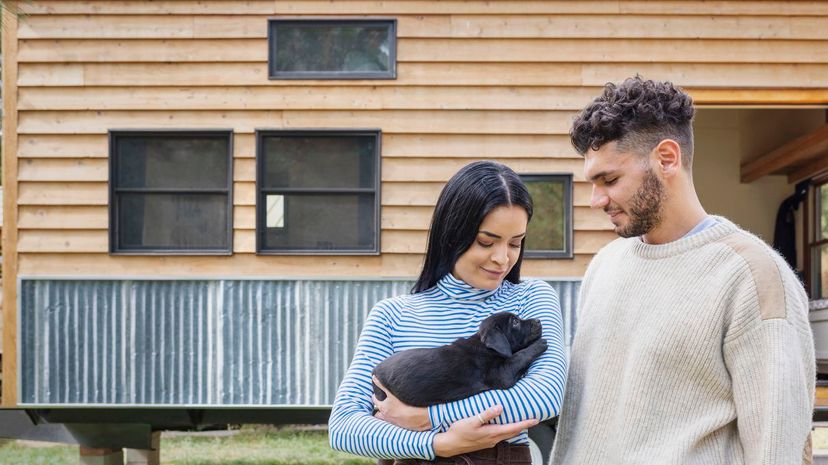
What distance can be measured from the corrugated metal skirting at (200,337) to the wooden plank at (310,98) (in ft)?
4.51

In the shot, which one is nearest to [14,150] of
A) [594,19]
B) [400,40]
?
[400,40]

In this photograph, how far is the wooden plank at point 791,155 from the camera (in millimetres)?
8602

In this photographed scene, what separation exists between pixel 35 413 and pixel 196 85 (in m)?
2.78

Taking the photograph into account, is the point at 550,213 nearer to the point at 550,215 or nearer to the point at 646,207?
the point at 550,215

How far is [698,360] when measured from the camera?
5.50 feet

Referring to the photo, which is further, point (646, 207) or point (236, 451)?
point (236, 451)

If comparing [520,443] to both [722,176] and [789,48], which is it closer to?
[789,48]

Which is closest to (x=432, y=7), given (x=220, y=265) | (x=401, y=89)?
(x=401, y=89)

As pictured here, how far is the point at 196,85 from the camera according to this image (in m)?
6.77

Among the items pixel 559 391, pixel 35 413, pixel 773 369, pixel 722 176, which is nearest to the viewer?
pixel 773 369

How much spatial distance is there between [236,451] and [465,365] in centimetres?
772

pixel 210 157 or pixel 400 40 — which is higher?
pixel 400 40

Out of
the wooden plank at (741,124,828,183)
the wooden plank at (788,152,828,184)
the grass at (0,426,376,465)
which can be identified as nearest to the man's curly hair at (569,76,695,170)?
the grass at (0,426,376,465)

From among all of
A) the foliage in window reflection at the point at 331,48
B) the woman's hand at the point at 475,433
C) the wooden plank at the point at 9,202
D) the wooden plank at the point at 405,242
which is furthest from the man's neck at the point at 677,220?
the wooden plank at the point at 9,202
